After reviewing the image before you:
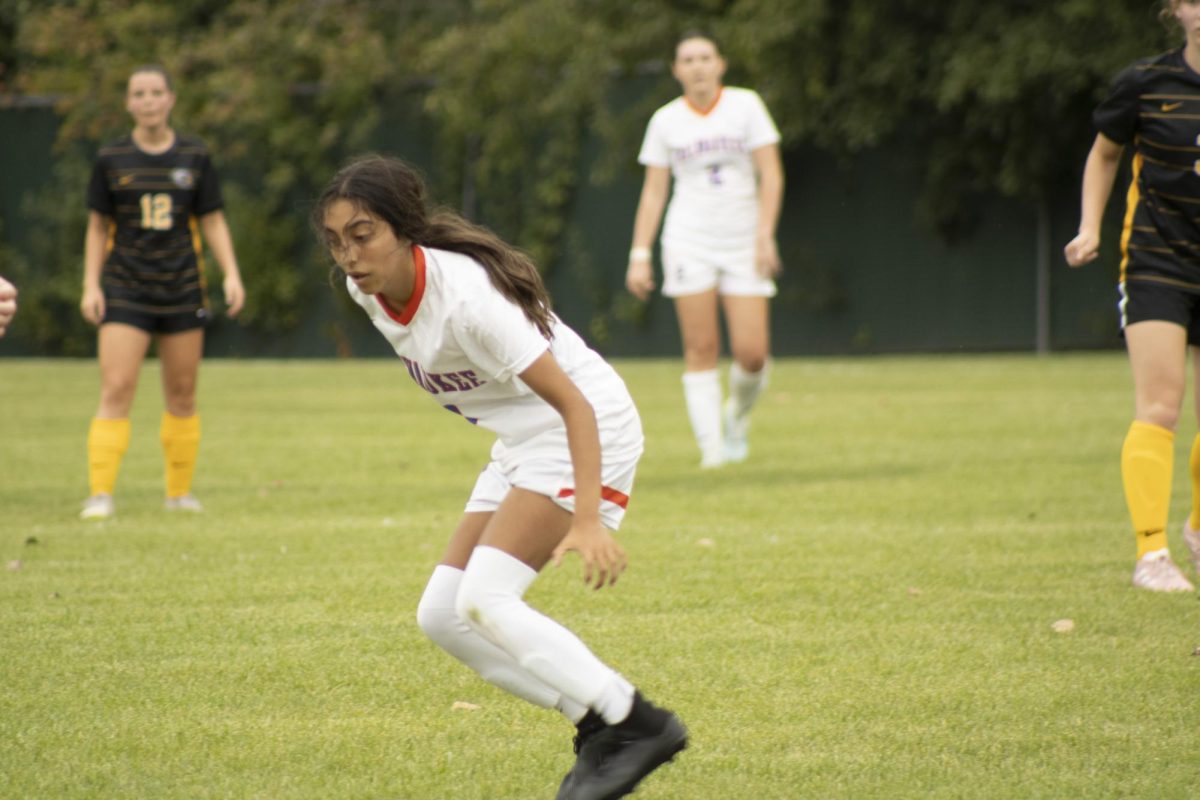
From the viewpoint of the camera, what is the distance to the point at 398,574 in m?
6.53

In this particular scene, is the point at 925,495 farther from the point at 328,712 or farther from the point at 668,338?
the point at 668,338

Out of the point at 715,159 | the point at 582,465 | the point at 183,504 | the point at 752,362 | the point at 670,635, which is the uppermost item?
the point at 582,465

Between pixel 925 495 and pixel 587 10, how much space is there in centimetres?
1635

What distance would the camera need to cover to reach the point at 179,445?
8383 millimetres

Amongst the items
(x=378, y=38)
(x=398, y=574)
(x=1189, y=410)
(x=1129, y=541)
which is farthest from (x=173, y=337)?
(x=378, y=38)

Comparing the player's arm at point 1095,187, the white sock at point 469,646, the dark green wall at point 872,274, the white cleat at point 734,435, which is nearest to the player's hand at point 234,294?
the white cleat at point 734,435

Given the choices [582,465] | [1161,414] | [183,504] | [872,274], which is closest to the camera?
[582,465]

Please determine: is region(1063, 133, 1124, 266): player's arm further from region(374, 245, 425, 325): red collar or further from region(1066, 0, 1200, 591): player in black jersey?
region(374, 245, 425, 325): red collar

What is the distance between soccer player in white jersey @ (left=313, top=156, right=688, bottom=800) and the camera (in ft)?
11.9

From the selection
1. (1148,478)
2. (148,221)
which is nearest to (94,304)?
(148,221)

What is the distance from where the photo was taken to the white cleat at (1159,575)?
593cm

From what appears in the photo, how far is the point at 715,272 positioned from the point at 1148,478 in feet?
13.1

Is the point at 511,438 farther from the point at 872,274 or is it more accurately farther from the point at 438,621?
the point at 872,274

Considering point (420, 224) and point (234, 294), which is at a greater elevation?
point (420, 224)
